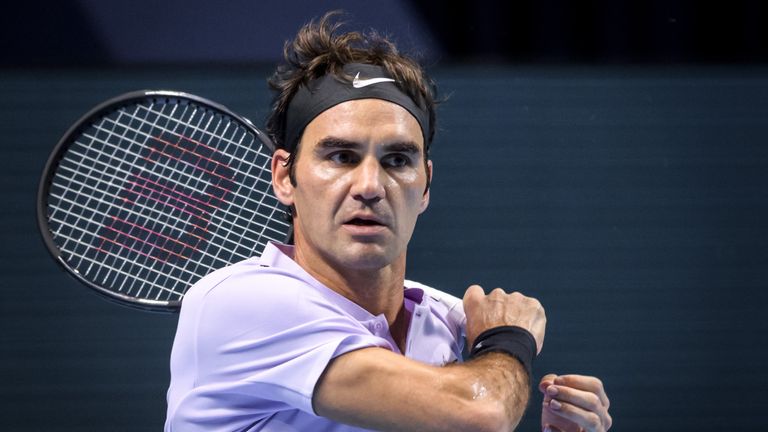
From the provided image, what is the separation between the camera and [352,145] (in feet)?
6.29

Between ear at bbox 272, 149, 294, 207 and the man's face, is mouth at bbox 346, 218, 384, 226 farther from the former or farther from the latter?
ear at bbox 272, 149, 294, 207

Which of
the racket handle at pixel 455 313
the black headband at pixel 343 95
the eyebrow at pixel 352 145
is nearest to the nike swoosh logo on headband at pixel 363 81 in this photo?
the black headband at pixel 343 95

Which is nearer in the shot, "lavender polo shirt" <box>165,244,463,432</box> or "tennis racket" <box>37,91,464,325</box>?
"lavender polo shirt" <box>165,244,463,432</box>

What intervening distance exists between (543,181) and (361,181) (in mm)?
1977

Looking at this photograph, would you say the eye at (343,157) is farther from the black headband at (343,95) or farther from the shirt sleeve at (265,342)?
the shirt sleeve at (265,342)

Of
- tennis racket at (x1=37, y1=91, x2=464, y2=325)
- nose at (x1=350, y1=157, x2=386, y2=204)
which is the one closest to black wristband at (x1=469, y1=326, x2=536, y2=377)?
nose at (x1=350, y1=157, x2=386, y2=204)

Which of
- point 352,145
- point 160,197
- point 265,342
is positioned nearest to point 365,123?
point 352,145

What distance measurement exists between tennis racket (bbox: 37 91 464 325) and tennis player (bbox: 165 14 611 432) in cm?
52

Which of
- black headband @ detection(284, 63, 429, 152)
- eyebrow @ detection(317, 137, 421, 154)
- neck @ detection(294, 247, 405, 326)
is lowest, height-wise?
neck @ detection(294, 247, 405, 326)

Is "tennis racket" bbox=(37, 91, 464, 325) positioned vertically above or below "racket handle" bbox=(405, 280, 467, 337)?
above

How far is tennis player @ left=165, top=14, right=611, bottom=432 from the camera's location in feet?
5.68

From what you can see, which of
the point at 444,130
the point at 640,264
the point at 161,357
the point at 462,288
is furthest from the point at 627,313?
the point at 161,357

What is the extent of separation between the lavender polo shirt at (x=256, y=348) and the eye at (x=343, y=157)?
245mm

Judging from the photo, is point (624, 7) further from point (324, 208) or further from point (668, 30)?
point (324, 208)
